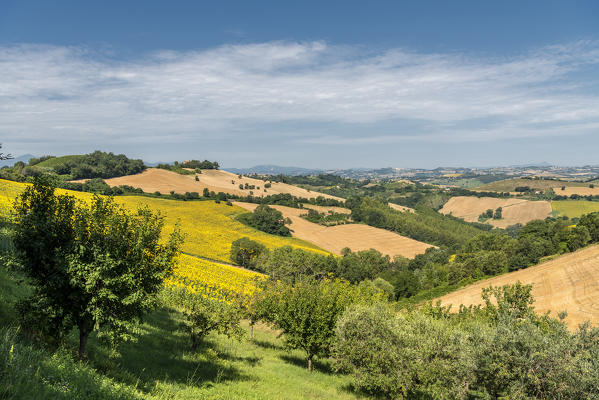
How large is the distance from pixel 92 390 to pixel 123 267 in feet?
14.6

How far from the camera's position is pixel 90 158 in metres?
161

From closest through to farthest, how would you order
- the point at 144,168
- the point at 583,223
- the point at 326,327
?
the point at 326,327 → the point at 583,223 → the point at 144,168

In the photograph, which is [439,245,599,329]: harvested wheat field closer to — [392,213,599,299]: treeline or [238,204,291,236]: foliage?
[392,213,599,299]: treeline

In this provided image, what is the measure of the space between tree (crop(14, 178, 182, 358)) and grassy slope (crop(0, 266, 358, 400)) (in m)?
1.27

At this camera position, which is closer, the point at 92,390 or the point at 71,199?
the point at 92,390

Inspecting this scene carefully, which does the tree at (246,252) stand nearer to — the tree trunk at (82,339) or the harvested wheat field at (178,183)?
the tree trunk at (82,339)

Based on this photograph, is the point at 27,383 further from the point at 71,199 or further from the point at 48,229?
the point at 71,199

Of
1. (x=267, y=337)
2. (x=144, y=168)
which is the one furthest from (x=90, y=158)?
(x=267, y=337)

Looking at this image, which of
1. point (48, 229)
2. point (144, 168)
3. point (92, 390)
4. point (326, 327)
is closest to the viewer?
point (92, 390)

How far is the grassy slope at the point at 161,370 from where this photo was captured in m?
8.96

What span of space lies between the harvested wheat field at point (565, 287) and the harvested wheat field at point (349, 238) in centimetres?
5732

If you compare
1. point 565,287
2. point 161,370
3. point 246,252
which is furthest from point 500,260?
point 161,370

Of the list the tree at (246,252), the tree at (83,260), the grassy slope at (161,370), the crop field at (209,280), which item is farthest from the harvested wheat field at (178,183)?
the tree at (83,260)

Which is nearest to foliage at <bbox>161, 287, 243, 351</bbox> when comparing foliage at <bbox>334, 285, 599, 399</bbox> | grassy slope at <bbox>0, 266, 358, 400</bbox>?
grassy slope at <bbox>0, 266, 358, 400</bbox>
